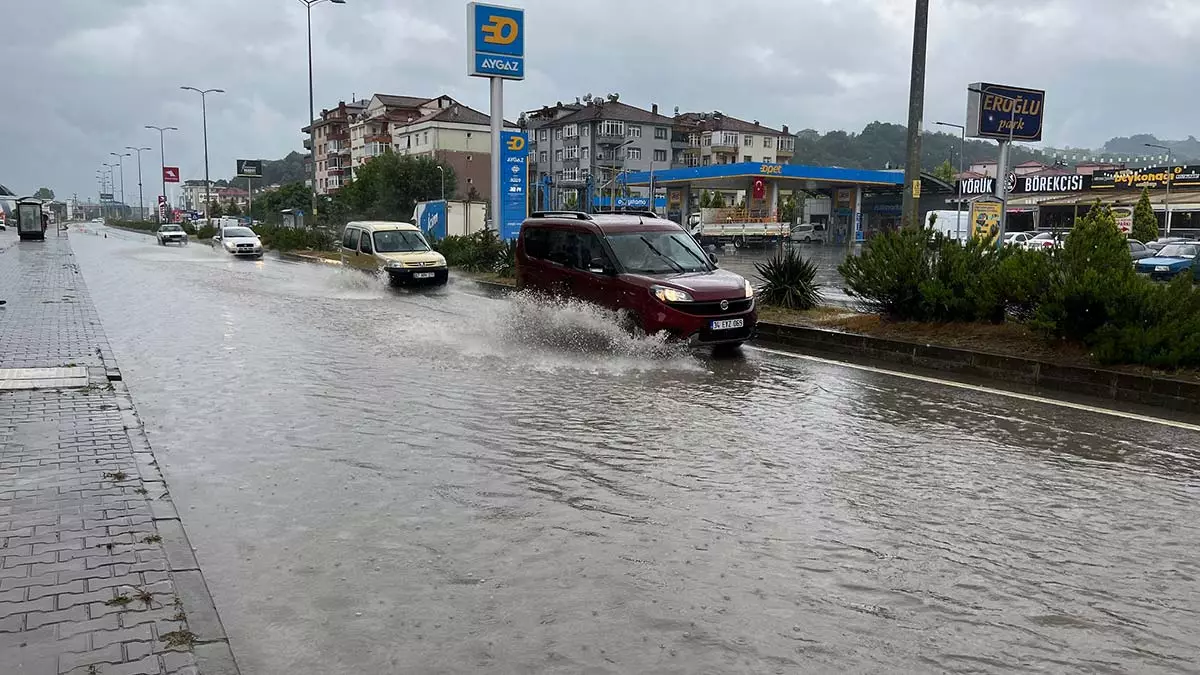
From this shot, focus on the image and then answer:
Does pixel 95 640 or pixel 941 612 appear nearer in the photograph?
pixel 95 640

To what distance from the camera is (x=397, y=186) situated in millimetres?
73125

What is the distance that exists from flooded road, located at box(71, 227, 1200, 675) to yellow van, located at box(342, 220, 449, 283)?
11.9 metres

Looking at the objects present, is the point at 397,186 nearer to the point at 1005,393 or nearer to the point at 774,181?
the point at 774,181

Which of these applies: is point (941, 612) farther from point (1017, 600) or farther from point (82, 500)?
point (82, 500)

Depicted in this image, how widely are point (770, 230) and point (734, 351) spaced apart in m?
42.9

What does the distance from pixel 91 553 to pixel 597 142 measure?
330ft

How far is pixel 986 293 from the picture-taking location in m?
11.2

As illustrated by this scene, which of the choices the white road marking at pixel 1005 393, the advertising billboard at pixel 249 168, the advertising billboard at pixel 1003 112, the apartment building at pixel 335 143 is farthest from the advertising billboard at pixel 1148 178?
the apartment building at pixel 335 143

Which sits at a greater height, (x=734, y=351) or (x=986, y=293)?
(x=986, y=293)

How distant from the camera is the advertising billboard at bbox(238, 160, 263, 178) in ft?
237

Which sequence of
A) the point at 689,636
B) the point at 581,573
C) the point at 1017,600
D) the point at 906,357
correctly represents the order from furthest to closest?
the point at 906,357, the point at 581,573, the point at 1017,600, the point at 689,636

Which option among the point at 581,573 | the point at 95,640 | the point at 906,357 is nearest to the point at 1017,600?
the point at 581,573

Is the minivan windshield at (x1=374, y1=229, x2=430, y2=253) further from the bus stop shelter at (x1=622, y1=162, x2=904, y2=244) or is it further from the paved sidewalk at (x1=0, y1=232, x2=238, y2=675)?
the bus stop shelter at (x1=622, y1=162, x2=904, y2=244)

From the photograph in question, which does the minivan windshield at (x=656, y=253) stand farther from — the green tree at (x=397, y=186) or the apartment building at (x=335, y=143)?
the apartment building at (x=335, y=143)
